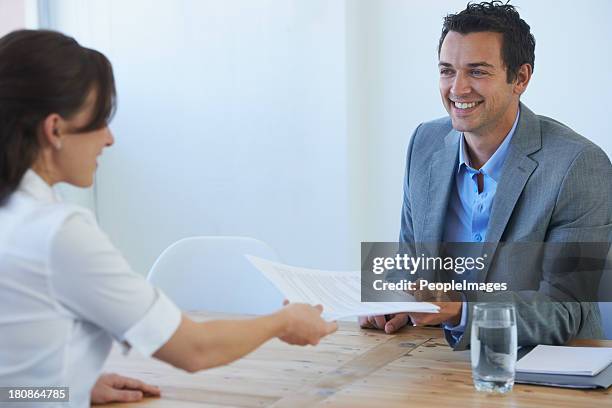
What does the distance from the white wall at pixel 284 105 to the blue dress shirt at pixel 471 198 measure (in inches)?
48.3

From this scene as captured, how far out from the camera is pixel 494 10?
7.84 feet

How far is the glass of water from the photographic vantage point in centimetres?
147

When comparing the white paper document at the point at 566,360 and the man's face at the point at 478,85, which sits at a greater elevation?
the man's face at the point at 478,85

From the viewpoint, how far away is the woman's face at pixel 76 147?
1.21 m

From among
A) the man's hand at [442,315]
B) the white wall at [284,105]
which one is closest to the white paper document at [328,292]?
the man's hand at [442,315]

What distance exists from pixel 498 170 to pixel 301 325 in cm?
108

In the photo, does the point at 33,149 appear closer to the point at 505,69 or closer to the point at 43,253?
the point at 43,253

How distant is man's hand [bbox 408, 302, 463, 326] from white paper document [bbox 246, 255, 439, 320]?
0.04 m

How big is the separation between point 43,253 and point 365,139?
282 cm

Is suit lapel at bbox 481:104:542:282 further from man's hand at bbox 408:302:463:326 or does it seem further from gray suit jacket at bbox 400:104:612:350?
man's hand at bbox 408:302:463:326

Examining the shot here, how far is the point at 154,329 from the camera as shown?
3.86 feet

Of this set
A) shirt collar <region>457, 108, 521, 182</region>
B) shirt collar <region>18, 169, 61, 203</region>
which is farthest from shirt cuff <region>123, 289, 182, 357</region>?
shirt collar <region>457, 108, 521, 182</region>

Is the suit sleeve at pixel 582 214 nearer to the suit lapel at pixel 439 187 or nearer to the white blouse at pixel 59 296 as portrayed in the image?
the suit lapel at pixel 439 187

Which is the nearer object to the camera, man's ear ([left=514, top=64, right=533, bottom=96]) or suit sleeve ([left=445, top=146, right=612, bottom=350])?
suit sleeve ([left=445, top=146, right=612, bottom=350])
